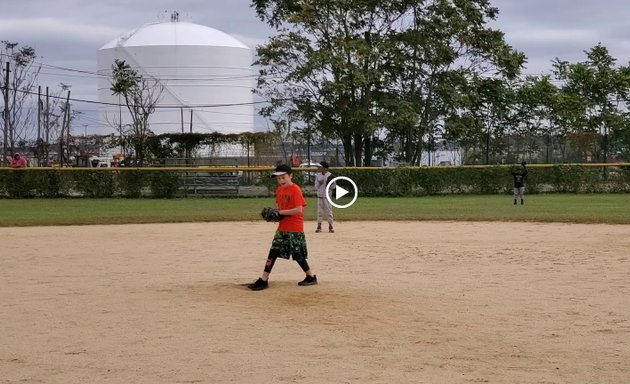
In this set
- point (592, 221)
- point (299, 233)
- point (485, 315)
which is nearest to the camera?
point (485, 315)

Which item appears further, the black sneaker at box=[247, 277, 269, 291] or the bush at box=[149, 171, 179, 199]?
the bush at box=[149, 171, 179, 199]

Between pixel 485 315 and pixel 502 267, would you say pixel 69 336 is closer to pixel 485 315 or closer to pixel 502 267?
pixel 485 315

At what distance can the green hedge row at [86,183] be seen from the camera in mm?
38219

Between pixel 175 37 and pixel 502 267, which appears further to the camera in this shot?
pixel 175 37

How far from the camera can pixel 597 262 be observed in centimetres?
1573

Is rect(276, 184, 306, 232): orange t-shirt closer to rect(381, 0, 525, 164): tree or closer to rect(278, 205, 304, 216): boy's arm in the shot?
rect(278, 205, 304, 216): boy's arm

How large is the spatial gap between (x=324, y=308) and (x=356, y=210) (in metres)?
19.8

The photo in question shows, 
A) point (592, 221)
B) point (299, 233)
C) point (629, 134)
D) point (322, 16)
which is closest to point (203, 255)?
point (299, 233)

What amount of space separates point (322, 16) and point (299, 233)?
114 ft

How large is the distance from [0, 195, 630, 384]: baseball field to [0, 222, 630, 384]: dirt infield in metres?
0.03

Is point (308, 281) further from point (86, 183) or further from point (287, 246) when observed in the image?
point (86, 183)

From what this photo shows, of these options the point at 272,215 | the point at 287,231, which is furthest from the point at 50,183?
the point at 272,215

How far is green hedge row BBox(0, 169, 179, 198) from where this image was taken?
38.2 meters

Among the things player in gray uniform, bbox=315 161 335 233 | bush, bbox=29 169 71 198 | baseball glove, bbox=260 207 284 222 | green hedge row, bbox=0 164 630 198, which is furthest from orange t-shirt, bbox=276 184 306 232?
bush, bbox=29 169 71 198
